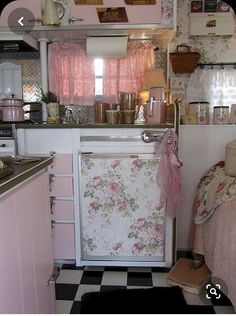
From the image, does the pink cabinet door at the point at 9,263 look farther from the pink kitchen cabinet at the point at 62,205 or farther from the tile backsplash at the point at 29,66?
the tile backsplash at the point at 29,66

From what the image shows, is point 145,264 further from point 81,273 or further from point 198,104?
point 198,104

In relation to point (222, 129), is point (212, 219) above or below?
below

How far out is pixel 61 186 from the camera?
2174 mm

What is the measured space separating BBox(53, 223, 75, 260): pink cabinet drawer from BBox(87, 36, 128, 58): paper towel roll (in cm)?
142

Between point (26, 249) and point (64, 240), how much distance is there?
113 centimetres

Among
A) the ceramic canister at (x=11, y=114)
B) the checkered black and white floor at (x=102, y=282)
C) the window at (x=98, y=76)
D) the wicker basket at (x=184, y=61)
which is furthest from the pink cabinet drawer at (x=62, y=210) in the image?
the wicker basket at (x=184, y=61)

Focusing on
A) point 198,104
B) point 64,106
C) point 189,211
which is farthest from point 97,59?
point 189,211

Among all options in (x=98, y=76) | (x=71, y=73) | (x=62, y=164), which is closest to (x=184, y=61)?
(x=98, y=76)

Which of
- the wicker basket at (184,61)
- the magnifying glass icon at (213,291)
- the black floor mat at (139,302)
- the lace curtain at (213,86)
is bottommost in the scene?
the black floor mat at (139,302)

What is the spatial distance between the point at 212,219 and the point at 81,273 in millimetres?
1008

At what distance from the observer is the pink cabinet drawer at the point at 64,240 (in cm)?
221

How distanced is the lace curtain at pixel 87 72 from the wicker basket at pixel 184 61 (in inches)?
8.9

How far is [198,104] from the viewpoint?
8.05 feet

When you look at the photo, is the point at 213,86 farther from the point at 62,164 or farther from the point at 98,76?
the point at 62,164
